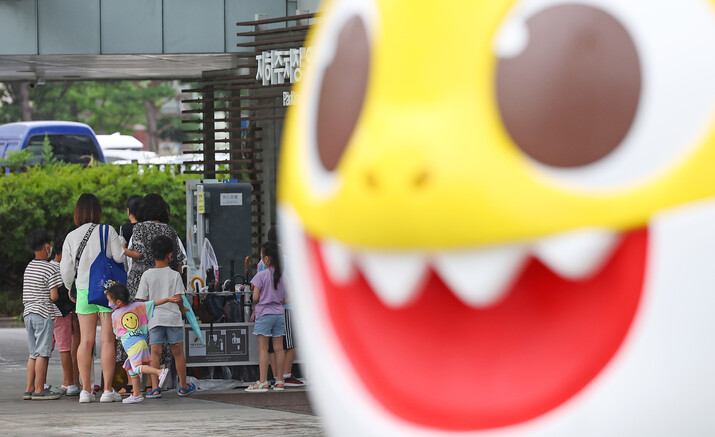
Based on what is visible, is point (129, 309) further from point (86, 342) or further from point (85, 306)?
point (86, 342)

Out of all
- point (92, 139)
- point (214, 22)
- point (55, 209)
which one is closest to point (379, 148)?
point (214, 22)

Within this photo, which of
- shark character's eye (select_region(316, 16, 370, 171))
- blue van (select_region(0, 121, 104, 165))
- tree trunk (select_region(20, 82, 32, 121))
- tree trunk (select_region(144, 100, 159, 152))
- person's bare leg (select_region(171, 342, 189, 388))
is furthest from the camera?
tree trunk (select_region(144, 100, 159, 152))

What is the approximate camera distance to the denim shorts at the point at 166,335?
11.1 m

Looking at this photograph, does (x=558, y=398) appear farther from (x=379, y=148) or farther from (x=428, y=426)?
(x=379, y=148)

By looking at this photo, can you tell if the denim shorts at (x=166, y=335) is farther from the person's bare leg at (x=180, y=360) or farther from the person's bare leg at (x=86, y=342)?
the person's bare leg at (x=86, y=342)

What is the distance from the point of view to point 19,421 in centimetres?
1001

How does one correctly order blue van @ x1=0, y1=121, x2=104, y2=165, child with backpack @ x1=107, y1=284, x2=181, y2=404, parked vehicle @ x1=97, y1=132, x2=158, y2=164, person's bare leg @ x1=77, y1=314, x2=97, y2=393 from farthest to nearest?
1. parked vehicle @ x1=97, y1=132, x2=158, y2=164
2. blue van @ x1=0, y1=121, x2=104, y2=165
3. person's bare leg @ x1=77, y1=314, x2=97, y2=393
4. child with backpack @ x1=107, y1=284, x2=181, y2=404

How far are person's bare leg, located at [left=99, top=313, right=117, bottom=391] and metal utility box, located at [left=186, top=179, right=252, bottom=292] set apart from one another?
10.2 ft

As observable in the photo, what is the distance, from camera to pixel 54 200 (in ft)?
77.9

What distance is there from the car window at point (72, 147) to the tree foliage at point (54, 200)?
8.90m

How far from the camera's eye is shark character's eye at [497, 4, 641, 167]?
308cm

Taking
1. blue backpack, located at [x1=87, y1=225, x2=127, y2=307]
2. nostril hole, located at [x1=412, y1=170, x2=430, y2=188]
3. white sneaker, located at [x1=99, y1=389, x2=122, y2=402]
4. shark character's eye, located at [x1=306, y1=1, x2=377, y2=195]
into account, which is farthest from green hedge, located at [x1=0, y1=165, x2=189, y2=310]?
nostril hole, located at [x1=412, y1=170, x2=430, y2=188]

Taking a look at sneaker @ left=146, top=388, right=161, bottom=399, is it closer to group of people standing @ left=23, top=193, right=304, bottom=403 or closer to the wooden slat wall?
group of people standing @ left=23, top=193, right=304, bottom=403

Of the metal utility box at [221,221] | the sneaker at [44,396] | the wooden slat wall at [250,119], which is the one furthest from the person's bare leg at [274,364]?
the wooden slat wall at [250,119]
